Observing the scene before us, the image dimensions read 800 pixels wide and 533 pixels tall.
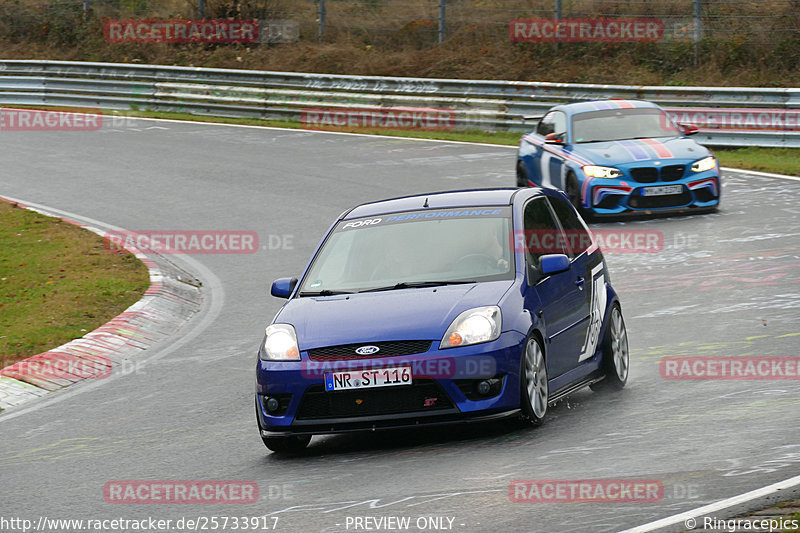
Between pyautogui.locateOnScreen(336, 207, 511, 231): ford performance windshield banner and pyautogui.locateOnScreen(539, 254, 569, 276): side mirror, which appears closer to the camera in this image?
pyautogui.locateOnScreen(539, 254, 569, 276): side mirror

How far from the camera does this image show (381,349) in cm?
752

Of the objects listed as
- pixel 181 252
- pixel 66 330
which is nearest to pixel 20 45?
pixel 181 252

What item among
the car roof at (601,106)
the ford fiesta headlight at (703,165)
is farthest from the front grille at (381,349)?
the car roof at (601,106)

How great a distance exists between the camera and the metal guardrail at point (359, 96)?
74.8 feet

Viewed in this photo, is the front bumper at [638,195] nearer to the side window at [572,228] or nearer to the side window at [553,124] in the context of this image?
the side window at [553,124]

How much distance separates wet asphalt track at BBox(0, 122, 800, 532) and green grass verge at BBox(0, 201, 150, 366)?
1010 millimetres

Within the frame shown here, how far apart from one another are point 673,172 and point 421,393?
10214 millimetres

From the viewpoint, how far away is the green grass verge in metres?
12.2

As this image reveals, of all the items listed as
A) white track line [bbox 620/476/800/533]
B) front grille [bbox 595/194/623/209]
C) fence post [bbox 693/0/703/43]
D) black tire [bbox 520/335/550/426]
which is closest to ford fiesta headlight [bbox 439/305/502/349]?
black tire [bbox 520/335/550/426]

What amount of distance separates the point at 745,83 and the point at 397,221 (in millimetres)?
20112

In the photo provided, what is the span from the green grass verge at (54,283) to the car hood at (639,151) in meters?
6.32

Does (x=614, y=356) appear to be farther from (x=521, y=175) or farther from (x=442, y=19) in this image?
(x=442, y=19)

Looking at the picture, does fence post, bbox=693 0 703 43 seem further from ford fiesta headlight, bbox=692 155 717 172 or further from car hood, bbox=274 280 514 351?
car hood, bbox=274 280 514 351

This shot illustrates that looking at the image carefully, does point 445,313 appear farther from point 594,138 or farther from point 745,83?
point 745,83
